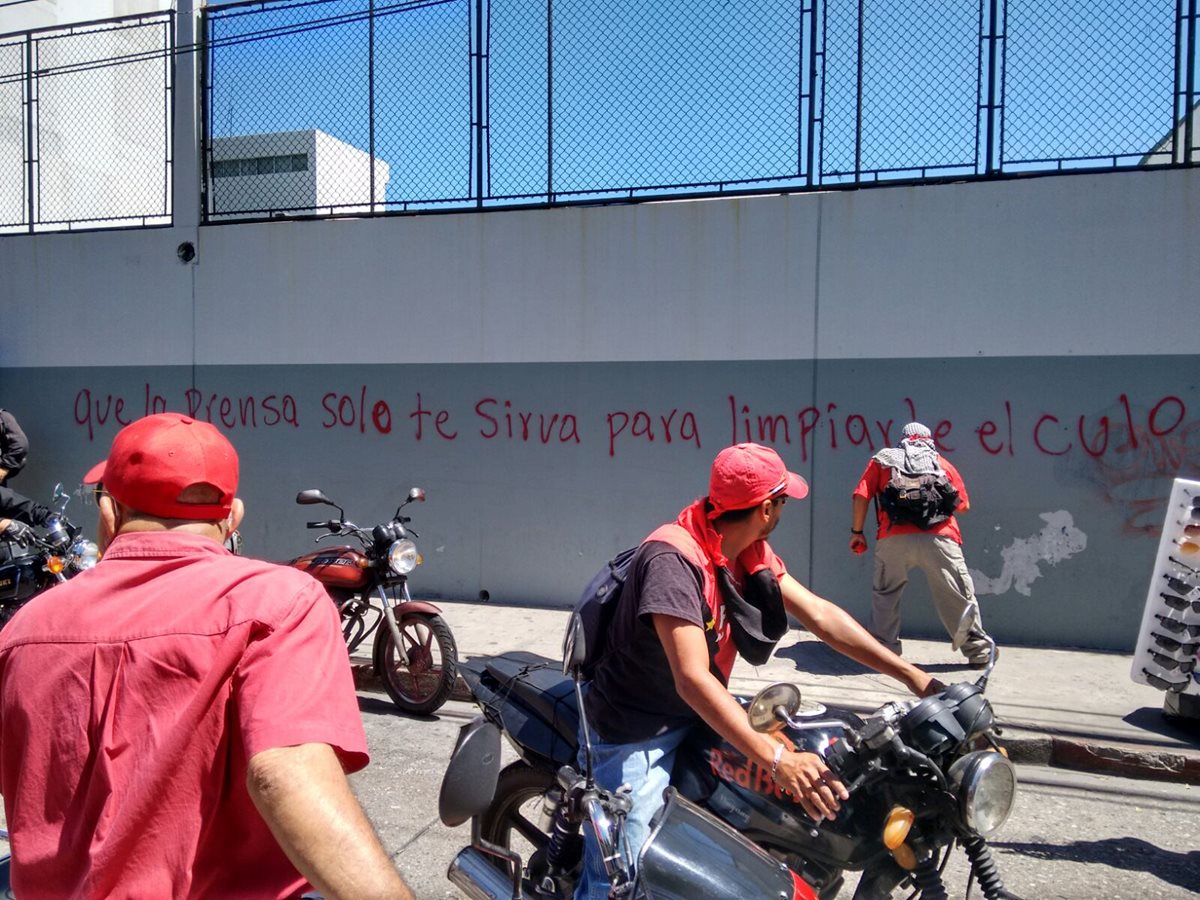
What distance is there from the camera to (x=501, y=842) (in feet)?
10.5

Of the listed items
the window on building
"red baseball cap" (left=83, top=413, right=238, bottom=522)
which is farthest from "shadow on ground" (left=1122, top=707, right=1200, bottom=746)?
the window on building

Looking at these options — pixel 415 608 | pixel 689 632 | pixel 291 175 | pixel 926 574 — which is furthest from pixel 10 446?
pixel 689 632

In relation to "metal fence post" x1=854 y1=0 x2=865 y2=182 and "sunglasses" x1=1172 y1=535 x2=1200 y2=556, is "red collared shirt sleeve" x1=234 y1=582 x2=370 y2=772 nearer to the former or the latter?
"sunglasses" x1=1172 y1=535 x2=1200 y2=556

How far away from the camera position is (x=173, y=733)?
4.75 ft

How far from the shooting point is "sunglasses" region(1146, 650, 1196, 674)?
4973 mm

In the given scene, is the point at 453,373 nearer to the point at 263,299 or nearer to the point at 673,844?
the point at 263,299

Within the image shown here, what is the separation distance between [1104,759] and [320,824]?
502 cm

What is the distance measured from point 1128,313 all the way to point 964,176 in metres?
1.54

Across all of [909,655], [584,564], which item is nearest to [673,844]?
[909,655]

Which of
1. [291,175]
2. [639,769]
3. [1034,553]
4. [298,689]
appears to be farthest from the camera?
[291,175]

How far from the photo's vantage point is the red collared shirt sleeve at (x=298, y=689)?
142cm

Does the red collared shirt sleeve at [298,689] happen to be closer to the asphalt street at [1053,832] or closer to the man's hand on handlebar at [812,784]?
the man's hand on handlebar at [812,784]

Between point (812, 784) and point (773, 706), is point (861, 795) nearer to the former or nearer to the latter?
point (812, 784)

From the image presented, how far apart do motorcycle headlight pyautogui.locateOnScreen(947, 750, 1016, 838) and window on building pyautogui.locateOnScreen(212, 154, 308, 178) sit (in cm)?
878
